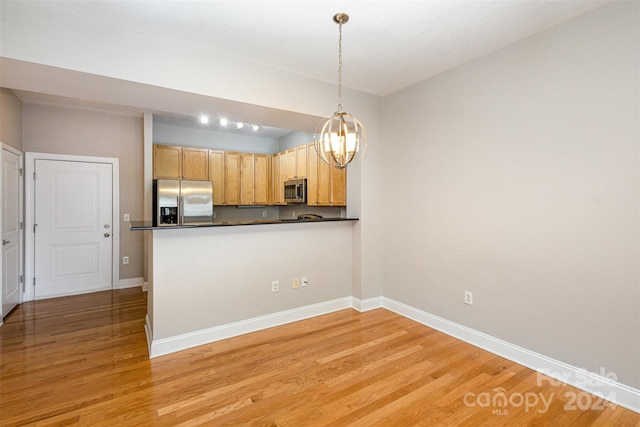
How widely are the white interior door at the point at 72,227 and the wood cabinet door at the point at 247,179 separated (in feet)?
6.90

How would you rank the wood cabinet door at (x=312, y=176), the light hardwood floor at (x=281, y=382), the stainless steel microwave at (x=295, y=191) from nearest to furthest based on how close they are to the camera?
the light hardwood floor at (x=281, y=382)
the wood cabinet door at (x=312, y=176)
the stainless steel microwave at (x=295, y=191)

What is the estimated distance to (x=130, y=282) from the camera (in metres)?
4.99

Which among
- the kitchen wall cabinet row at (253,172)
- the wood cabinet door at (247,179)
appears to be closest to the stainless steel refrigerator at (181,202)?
the kitchen wall cabinet row at (253,172)

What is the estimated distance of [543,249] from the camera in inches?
96.0

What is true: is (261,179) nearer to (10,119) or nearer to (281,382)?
(10,119)

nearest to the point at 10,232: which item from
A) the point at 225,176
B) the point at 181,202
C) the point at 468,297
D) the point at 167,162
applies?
the point at 181,202

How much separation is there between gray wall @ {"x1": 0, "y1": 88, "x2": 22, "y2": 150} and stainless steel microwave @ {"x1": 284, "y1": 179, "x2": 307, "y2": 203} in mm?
3675

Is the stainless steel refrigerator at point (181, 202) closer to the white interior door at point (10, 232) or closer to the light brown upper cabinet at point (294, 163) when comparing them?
the light brown upper cabinet at point (294, 163)

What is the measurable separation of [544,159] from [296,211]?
14.2 feet

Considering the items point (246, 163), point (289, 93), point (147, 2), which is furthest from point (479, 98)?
point (246, 163)

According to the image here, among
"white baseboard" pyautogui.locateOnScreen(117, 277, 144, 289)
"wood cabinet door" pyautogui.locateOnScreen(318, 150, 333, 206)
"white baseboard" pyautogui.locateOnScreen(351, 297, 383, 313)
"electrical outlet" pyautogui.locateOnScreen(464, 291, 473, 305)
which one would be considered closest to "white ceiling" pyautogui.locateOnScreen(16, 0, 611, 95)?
"wood cabinet door" pyautogui.locateOnScreen(318, 150, 333, 206)

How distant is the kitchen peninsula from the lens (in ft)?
9.09

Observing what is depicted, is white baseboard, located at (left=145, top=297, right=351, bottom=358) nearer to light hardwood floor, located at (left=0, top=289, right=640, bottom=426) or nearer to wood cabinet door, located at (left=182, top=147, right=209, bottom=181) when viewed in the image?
light hardwood floor, located at (left=0, top=289, right=640, bottom=426)

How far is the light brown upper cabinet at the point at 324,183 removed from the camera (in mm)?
4391
